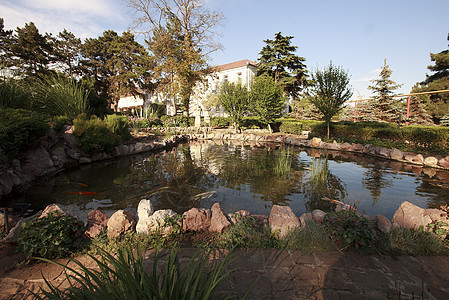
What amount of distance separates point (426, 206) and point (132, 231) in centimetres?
577

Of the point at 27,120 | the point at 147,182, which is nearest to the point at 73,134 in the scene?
the point at 27,120

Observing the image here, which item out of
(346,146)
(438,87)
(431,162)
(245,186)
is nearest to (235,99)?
(346,146)

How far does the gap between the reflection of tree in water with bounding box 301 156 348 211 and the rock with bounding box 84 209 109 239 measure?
3.69 metres

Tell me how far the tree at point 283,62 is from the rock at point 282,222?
25.1 m

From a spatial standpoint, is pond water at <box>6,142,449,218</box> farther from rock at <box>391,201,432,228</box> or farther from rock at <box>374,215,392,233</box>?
rock at <box>391,201,432,228</box>

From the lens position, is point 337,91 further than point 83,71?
No

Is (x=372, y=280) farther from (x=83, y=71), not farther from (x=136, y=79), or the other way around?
(x=83, y=71)

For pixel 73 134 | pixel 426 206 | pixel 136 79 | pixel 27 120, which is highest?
pixel 136 79

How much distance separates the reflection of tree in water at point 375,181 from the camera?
507cm

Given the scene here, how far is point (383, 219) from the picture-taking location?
2898mm

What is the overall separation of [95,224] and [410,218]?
4533mm

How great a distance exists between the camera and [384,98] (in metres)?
18.7

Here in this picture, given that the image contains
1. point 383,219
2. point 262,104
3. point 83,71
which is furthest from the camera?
point 83,71

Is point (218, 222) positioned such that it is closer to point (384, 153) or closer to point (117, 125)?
point (117, 125)
